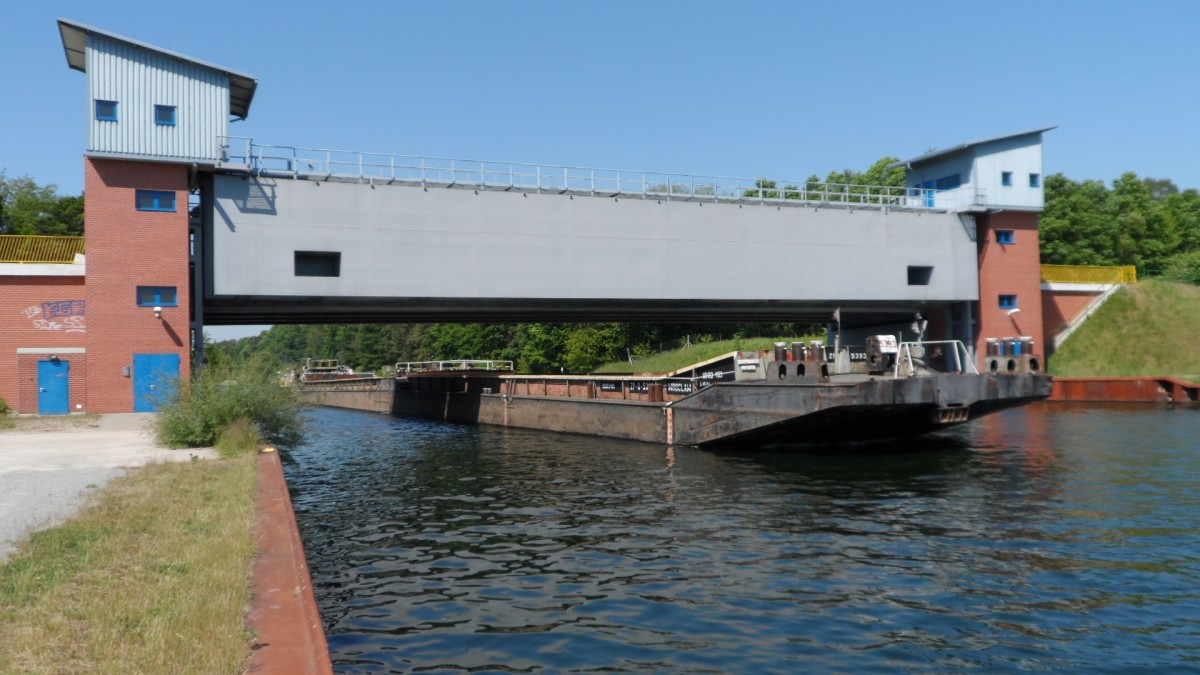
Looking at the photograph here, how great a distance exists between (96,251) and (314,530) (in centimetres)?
1887

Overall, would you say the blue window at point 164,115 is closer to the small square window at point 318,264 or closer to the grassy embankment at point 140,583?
the small square window at point 318,264

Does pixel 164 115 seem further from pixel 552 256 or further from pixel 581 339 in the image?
pixel 581 339

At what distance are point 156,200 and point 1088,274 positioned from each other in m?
49.9

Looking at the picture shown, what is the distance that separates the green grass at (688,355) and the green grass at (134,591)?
172 ft

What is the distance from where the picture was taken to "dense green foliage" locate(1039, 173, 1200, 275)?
75.1 meters

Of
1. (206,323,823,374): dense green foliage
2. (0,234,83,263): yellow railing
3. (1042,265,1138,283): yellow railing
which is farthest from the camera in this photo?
(206,323,823,374): dense green foliage

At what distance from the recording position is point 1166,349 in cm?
4466

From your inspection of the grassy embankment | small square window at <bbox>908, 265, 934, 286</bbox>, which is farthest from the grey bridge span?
the grassy embankment

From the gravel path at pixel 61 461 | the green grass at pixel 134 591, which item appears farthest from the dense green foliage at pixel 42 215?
the green grass at pixel 134 591

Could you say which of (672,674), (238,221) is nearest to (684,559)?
(672,674)

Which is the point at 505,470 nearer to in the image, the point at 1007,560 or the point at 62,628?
the point at 1007,560

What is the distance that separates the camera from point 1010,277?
43.1m

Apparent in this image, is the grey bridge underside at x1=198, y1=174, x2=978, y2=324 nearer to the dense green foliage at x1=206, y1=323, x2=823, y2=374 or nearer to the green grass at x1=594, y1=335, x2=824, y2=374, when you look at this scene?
the green grass at x1=594, y1=335, x2=824, y2=374

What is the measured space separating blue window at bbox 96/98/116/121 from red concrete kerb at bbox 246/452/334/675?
23.6 m
